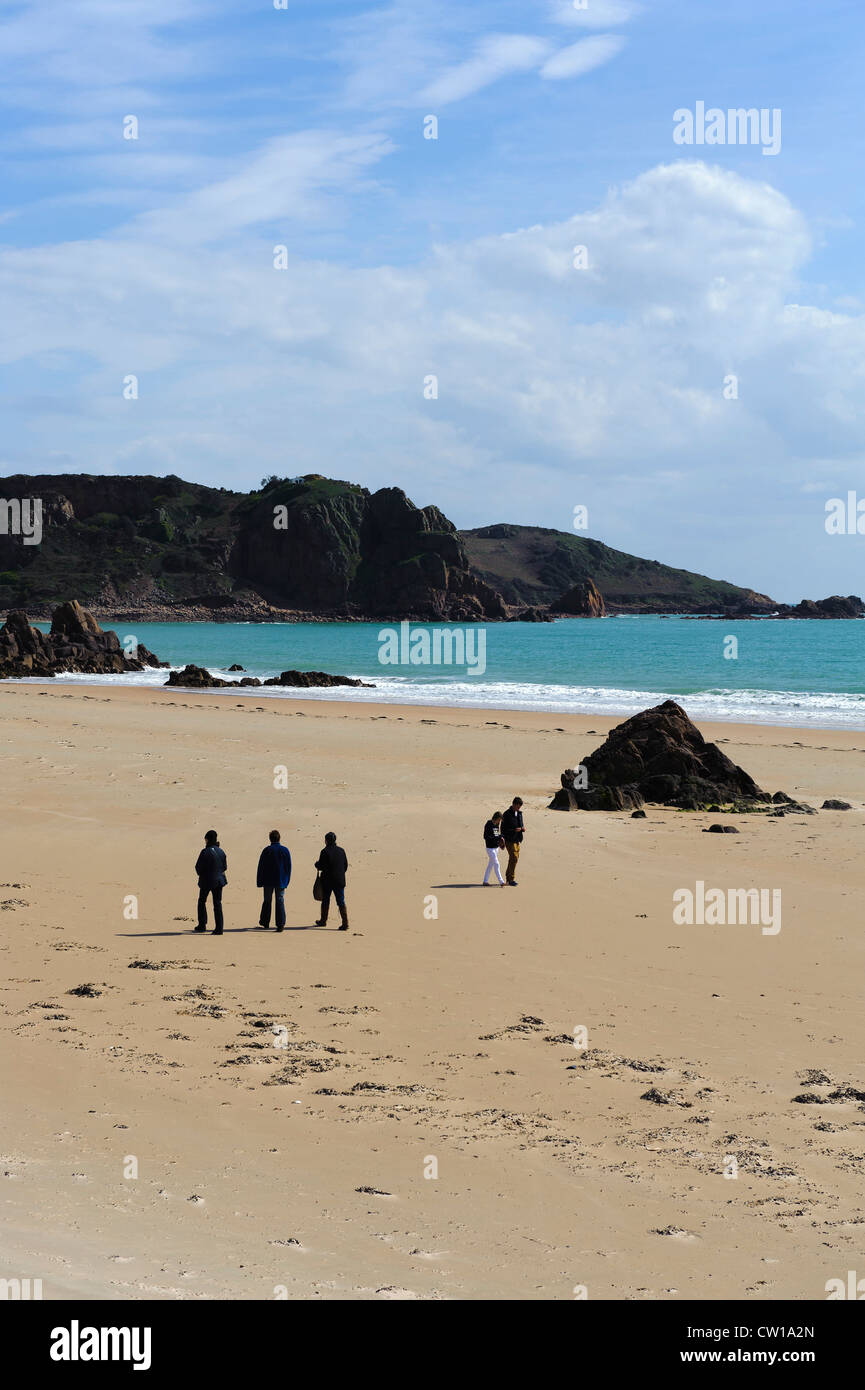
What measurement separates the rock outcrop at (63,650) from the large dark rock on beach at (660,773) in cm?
4689

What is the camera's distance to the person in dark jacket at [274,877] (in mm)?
12805

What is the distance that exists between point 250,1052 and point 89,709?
1344 inches

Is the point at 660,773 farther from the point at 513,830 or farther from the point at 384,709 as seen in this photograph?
the point at 384,709

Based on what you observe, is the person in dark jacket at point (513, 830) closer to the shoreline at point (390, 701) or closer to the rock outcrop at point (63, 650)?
the shoreline at point (390, 701)

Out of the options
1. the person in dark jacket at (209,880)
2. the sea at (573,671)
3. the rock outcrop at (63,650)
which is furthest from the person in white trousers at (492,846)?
the rock outcrop at (63,650)

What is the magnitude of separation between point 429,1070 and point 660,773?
14986mm

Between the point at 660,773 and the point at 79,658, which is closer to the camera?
the point at 660,773

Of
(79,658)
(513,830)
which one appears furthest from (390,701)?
(513,830)

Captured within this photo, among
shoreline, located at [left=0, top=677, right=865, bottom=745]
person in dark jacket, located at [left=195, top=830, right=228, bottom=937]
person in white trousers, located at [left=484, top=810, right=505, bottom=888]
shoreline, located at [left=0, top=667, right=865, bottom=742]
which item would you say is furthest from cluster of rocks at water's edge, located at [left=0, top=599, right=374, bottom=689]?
person in dark jacket, located at [left=195, top=830, right=228, bottom=937]

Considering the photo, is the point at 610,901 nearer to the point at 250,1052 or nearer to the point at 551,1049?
the point at 551,1049

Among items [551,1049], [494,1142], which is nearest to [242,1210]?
[494,1142]

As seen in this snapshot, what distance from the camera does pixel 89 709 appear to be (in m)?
41.1

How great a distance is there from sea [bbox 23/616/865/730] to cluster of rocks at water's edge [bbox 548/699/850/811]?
58.7 feet

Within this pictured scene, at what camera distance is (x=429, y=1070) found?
866 cm
